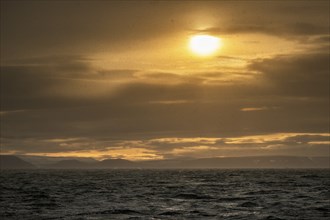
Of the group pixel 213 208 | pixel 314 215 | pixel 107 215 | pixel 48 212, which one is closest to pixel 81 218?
pixel 107 215

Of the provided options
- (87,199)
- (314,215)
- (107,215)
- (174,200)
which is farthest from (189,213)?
(87,199)

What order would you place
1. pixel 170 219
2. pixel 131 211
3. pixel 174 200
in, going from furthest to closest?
1. pixel 174 200
2. pixel 131 211
3. pixel 170 219

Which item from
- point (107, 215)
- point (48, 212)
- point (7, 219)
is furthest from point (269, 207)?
point (7, 219)

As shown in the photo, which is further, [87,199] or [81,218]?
[87,199]

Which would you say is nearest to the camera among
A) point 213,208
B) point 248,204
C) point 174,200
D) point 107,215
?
point 107,215

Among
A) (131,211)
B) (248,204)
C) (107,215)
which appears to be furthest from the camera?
(248,204)

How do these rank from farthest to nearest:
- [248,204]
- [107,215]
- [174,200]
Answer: [174,200]
[248,204]
[107,215]

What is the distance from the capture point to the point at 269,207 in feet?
149

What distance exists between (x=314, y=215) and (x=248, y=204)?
33.1ft

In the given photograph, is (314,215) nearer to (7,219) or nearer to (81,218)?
(81,218)

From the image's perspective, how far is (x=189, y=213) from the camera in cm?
4119

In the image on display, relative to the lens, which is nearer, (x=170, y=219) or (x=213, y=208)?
(x=170, y=219)

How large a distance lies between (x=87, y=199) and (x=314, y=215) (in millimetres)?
24096

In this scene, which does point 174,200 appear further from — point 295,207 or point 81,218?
point 81,218
